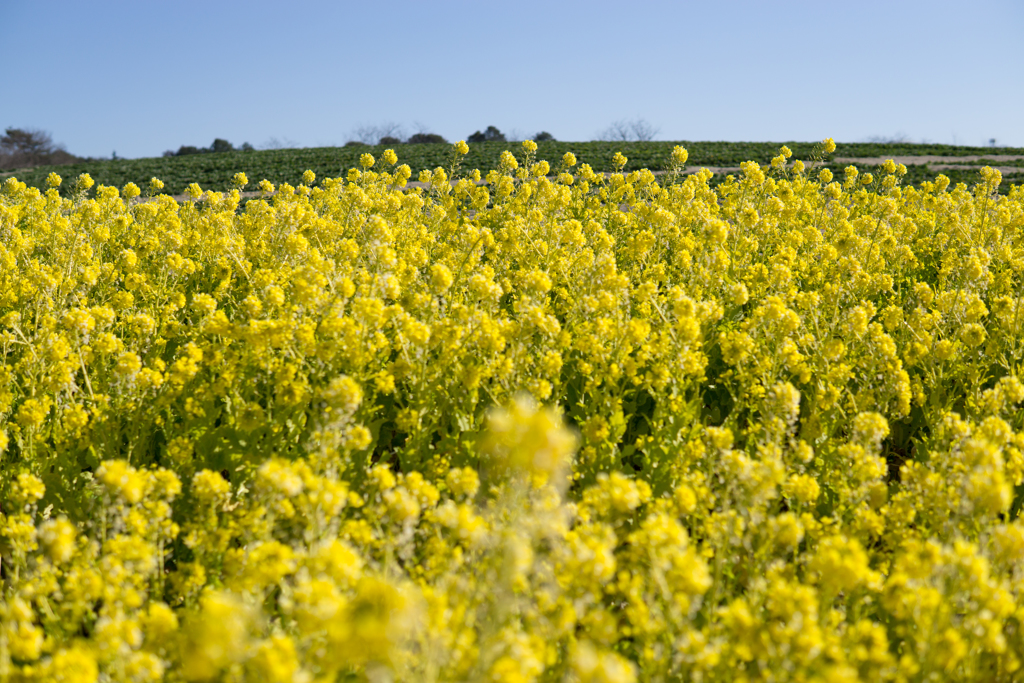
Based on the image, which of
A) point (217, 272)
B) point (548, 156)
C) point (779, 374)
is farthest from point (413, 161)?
point (779, 374)

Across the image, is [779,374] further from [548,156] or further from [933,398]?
[548,156]

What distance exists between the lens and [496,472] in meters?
3.12

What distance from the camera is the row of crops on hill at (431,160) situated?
1131 inches

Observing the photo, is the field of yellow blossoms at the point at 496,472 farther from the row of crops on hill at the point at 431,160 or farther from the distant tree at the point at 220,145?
the distant tree at the point at 220,145

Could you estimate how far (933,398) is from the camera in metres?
4.25

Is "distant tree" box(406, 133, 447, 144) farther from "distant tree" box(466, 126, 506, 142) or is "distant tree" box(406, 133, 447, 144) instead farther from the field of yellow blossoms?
the field of yellow blossoms

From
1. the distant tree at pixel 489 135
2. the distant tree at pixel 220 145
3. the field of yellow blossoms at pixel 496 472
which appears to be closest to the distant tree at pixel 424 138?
the distant tree at pixel 489 135

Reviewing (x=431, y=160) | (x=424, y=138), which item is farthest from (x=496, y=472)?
(x=424, y=138)

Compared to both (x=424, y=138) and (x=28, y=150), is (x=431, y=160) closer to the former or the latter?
(x=424, y=138)

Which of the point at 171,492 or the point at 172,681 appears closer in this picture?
the point at 172,681

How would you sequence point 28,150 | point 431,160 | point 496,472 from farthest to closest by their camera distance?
1. point 28,150
2. point 431,160
3. point 496,472

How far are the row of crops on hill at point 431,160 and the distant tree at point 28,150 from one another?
24.5 metres

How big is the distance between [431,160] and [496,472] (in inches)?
1208

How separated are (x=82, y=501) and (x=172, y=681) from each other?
1814 millimetres
